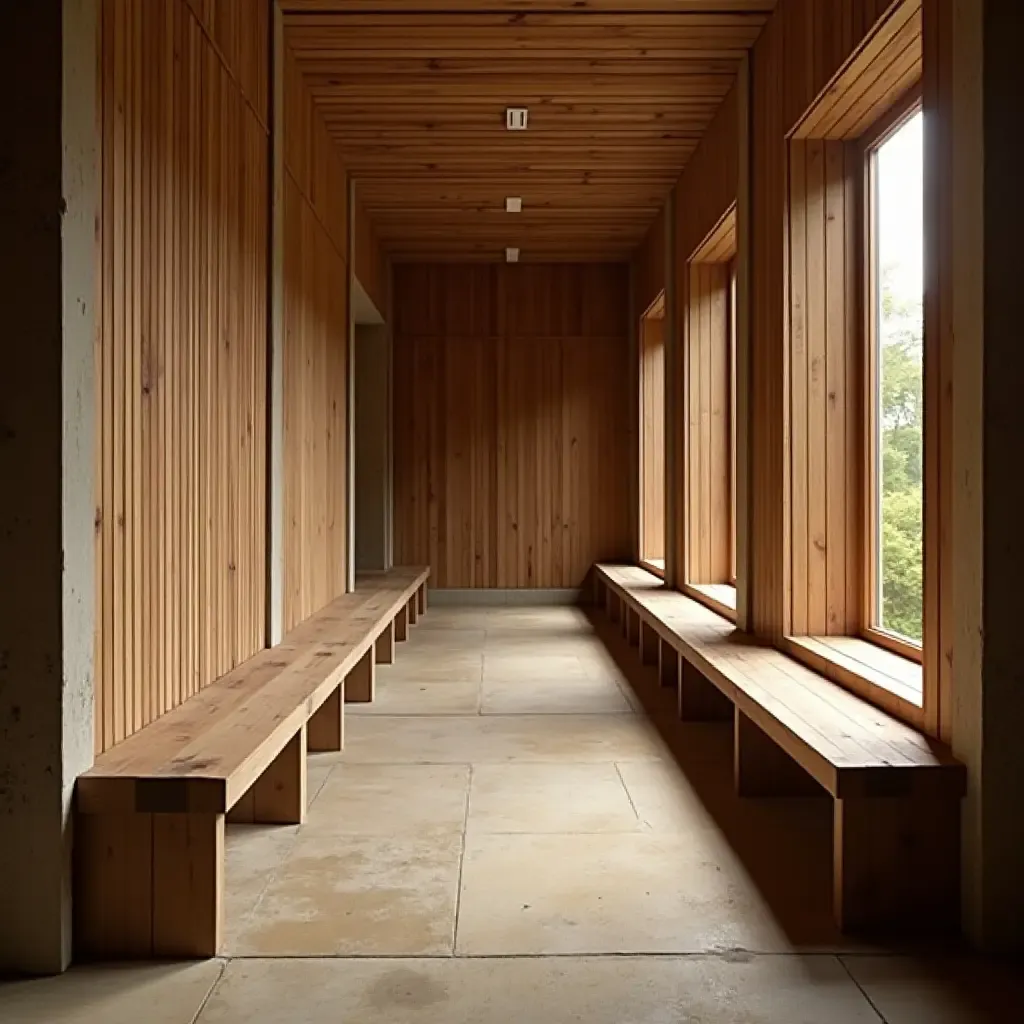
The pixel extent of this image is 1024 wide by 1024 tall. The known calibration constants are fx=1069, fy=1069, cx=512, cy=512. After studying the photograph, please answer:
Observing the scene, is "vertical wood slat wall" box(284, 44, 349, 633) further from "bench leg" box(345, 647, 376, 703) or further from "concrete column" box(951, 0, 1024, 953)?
Answer: "concrete column" box(951, 0, 1024, 953)

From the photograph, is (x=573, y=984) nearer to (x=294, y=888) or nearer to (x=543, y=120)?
(x=294, y=888)

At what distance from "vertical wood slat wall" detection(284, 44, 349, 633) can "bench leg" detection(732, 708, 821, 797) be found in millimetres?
2018

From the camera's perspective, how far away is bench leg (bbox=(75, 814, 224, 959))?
226 cm

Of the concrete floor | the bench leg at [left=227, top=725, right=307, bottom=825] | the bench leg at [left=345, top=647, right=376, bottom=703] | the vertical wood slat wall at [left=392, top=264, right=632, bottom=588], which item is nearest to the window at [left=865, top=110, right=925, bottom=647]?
the concrete floor

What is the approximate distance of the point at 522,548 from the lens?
9148 mm

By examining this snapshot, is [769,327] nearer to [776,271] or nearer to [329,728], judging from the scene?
[776,271]

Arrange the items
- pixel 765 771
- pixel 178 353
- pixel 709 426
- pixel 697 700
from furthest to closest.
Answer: pixel 709 426
pixel 697 700
pixel 765 771
pixel 178 353

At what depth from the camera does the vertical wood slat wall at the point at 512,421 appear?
9.15 metres

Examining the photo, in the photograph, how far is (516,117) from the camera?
5.52 m

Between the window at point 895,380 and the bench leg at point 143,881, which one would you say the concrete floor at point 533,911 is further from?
the window at point 895,380

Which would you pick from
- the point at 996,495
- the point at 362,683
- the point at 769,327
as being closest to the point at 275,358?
the point at 362,683

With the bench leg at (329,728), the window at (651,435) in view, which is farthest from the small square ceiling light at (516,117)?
the bench leg at (329,728)

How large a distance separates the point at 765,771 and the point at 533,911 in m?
1.29

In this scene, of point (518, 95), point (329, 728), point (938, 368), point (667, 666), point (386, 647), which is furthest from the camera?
point (386, 647)
